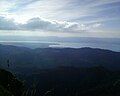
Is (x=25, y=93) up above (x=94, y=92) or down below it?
above

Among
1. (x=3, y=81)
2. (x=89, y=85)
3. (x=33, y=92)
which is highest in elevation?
(x=33, y=92)

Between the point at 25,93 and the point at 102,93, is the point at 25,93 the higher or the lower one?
the higher one

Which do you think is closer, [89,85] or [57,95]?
[57,95]

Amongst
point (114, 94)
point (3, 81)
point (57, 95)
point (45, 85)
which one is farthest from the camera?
point (45, 85)

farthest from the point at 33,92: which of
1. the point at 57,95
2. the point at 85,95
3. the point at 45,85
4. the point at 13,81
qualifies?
the point at 45,85

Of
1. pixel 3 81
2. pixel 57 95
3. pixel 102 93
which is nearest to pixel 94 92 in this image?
pixel 102 93

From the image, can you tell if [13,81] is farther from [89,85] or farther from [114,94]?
[89,85]

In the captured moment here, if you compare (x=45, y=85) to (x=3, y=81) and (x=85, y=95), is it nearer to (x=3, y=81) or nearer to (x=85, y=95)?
(x=85, y=95)

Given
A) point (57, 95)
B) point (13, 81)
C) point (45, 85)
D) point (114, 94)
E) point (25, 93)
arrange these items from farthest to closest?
point (45, 85), point (57, 95), point (114, 94), point (13, 81), point (25, 93)

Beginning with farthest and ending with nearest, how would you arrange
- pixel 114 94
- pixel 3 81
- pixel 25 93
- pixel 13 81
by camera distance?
pixel 114 94 → pixel 3 81 → pixel 13 81 → pixel 25 93
